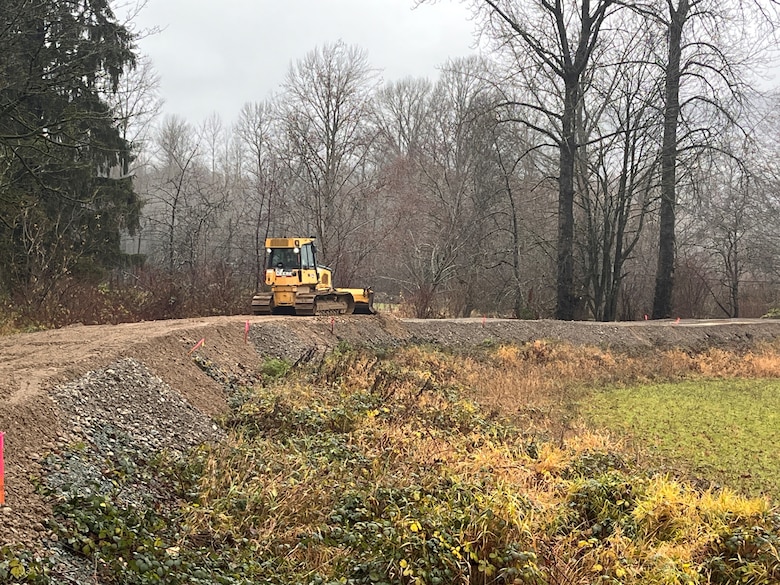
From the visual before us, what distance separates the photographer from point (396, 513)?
501 cm

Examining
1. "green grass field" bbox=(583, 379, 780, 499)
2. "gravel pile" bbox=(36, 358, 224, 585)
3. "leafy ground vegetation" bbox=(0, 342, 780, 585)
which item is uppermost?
"gravel pile" bbox=(36, 358, 224, 585)

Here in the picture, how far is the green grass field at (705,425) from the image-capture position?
771 cm

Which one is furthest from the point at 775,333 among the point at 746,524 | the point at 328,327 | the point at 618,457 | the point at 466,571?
the point at 466,571

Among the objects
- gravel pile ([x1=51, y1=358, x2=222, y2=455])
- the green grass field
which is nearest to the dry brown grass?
the green grass field

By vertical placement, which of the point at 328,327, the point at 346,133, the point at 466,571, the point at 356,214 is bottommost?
the point at 466,571

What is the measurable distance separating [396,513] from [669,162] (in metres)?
21.2

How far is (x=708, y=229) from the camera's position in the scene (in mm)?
34906

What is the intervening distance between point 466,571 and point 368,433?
121 inches

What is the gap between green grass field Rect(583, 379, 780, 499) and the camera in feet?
25.3

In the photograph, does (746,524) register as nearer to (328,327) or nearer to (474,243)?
(328,327)

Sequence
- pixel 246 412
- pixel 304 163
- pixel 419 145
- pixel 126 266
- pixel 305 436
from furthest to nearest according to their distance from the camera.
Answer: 1. pixel 419 145
2. pixel 304 163
3. pixel 126 266
4. pixel 246 412
5. pixel 305 436

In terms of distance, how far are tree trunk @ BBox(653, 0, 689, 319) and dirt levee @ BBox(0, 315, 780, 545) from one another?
12444mm

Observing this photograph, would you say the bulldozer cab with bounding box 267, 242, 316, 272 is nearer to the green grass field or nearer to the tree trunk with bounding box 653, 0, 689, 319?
the green grass field

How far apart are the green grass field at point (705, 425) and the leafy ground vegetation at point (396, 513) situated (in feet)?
1.56
